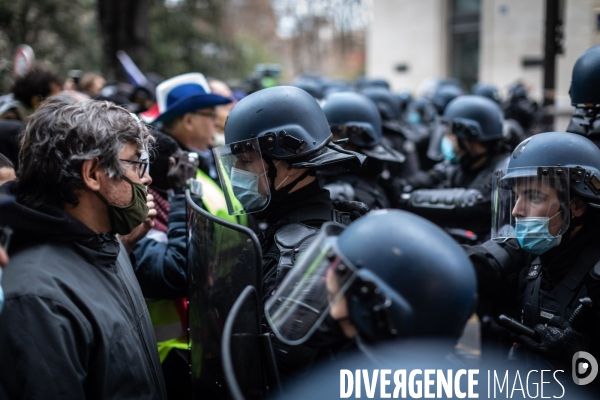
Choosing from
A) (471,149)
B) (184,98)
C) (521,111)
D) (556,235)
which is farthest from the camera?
(521,111)

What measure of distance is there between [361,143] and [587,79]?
1.48 meters

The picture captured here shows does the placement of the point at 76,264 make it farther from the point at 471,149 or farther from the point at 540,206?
the point at 471,149

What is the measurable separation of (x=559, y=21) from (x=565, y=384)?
190 inches

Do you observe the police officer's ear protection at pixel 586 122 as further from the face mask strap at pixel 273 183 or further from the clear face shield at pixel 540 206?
the face mask strap at pixel 273 183

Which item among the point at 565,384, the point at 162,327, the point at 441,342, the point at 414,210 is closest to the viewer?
the point at 441,342

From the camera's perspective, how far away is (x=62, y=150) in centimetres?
193

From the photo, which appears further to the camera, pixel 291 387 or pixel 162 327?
pixel 162 327

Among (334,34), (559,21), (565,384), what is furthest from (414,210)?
(334,34)

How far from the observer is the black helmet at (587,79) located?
3459 mm

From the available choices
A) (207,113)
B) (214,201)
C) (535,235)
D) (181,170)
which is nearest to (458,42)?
(207,113)

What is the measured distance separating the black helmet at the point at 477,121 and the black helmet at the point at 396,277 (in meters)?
3.57

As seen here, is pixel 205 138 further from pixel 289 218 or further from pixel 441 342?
pixel 441 342

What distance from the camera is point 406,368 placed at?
4.95 ft

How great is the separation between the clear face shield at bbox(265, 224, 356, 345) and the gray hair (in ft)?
2.64
